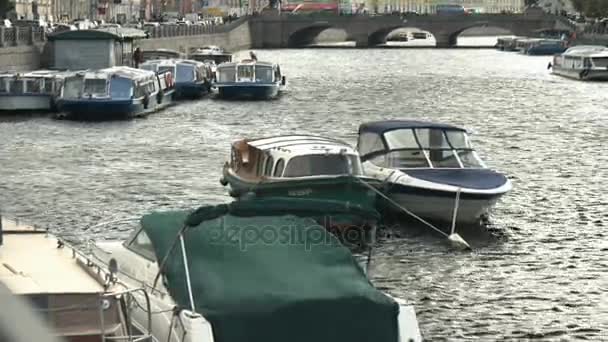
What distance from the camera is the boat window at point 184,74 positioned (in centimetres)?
4028

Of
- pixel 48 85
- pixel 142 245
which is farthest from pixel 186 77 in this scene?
pixel 142 245

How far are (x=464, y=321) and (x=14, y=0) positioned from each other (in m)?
63.5

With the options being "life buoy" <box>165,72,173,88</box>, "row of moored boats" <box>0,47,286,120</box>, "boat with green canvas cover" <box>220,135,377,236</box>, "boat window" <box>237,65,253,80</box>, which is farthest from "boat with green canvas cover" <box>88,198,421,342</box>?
"boat window" <box>237,65,253,80</box>

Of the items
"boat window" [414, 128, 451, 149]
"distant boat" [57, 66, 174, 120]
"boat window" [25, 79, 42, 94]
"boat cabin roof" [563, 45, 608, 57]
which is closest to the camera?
"boat window" [414, 128, 451, 149]

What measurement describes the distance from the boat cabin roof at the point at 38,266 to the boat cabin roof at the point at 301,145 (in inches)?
253

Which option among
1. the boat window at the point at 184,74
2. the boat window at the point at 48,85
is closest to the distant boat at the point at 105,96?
the boat window at the point at 48,85

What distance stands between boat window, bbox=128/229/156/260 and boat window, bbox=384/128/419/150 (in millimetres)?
8811

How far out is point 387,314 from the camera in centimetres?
617

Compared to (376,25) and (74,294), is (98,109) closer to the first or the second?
(74,294)

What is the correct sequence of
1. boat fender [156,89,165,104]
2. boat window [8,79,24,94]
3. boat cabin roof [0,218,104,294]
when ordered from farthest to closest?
1. boat fender [156,89,165,104]
2. boat window [8,79,24,94]
3. boat cabin roof [0,218,104,294]

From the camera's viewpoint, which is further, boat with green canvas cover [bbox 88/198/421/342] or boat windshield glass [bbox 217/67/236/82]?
boat windshield glass [bbox 217/67/236/82]

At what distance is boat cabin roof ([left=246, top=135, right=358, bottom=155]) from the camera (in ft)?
48.7

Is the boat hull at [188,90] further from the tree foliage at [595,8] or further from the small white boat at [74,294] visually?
the tree foliage at [595,8]

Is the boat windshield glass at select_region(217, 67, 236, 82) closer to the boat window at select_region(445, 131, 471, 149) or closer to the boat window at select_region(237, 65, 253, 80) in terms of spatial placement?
the boat window at select_region(237, 65, 253, 80)
